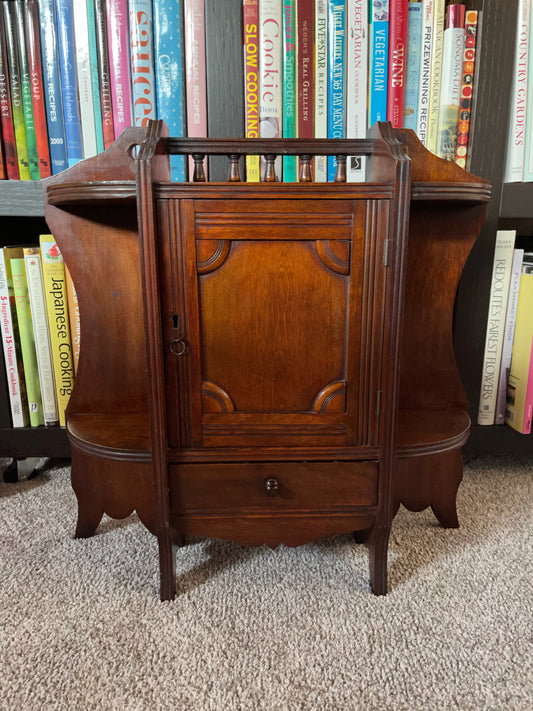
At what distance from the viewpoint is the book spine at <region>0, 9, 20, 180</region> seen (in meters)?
1.17

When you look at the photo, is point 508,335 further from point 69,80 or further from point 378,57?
point 69,80

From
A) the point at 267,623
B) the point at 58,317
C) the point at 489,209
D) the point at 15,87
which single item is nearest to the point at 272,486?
the point at 267,623

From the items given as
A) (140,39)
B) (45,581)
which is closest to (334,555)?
(45,581)

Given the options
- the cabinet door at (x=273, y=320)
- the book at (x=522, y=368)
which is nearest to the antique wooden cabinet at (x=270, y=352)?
the cabinet door at (x=273, y=320)

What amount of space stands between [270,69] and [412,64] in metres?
0.33

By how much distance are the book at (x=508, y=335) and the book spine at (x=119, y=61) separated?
3.34 feet

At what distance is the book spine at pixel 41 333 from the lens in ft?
4.19

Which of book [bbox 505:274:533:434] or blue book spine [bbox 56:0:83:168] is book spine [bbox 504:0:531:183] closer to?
book [bbox 505:274:533:434]

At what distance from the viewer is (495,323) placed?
→ 4.40ft

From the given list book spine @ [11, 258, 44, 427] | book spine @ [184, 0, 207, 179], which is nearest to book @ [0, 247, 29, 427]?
book spine @ [11, 258, 44, 427]

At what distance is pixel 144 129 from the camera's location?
1.08 meters

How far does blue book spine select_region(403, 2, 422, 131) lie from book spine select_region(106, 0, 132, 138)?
0.64 m

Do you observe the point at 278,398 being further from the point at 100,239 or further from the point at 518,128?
the point at 518,128

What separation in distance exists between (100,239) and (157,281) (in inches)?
15.3
